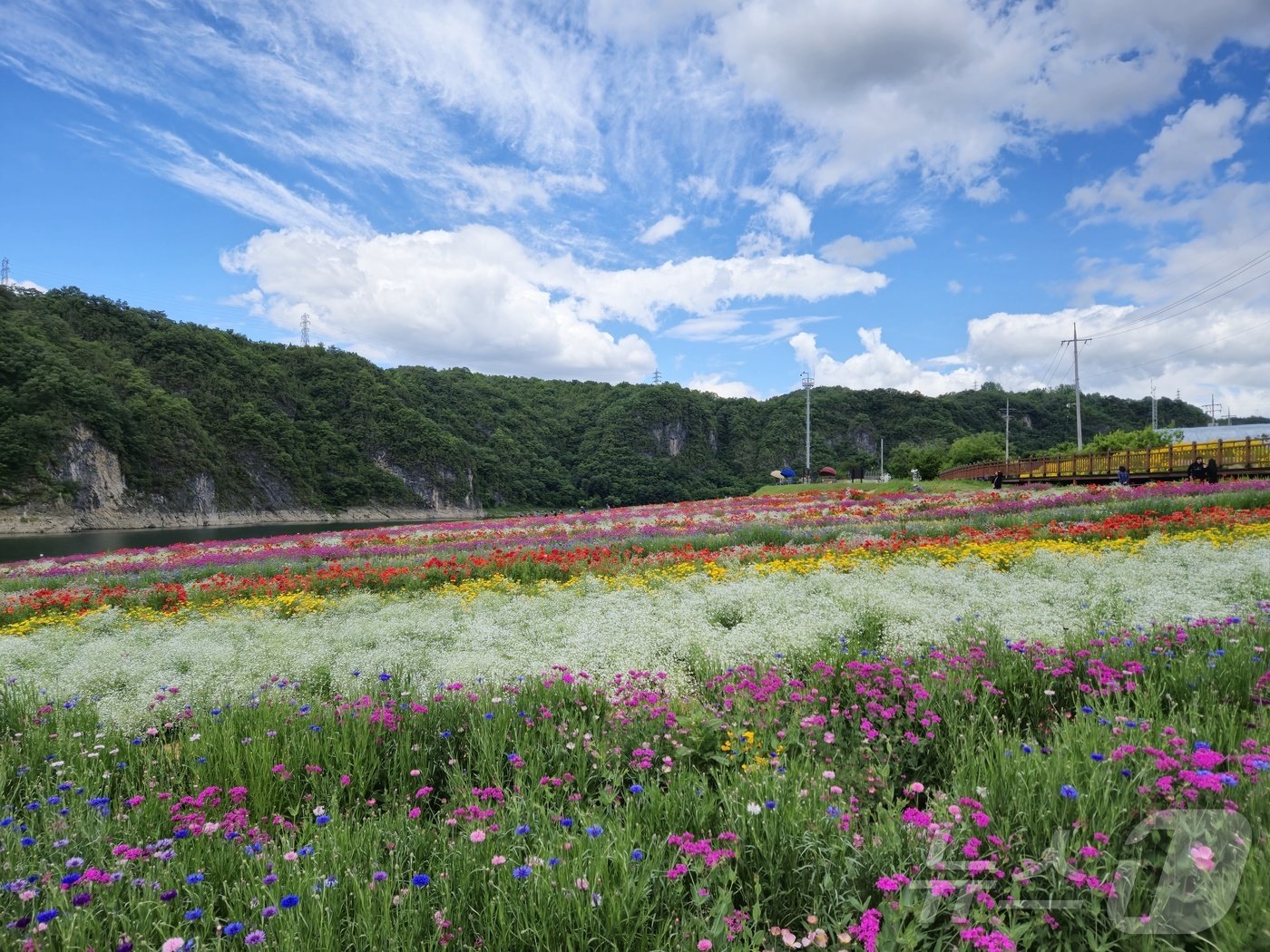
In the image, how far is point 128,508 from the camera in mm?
91125

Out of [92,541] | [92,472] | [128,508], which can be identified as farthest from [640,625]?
[128,508]

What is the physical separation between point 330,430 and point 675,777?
153m

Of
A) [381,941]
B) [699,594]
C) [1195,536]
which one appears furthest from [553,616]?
[1195,536]

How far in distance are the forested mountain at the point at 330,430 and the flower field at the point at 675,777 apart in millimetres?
96904

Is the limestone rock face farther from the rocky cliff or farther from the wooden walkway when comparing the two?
the wooden walkway

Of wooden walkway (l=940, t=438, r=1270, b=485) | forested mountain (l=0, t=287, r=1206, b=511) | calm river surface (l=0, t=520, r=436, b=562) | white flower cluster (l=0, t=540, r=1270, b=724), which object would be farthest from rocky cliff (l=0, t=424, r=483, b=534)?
wooden walkway (l=940, t=438, r=1270, b=485)

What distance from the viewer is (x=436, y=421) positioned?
552 feet

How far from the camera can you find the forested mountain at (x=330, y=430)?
87062 mm

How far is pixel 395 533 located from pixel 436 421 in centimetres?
14998

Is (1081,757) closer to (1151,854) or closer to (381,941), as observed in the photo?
(1151,854)

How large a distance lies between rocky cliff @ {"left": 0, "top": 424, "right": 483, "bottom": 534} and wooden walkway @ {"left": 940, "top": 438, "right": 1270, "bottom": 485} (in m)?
102

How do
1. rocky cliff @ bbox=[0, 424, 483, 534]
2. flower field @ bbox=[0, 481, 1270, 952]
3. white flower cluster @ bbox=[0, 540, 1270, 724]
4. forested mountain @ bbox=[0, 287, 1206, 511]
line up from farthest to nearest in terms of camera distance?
1. forested mountain @ bbox=[0, 287, 1206, 511]
2. rocky cliff @ bbox=[0, 424, 483, 534]
3. white flower cluster @ bbox=[0, 540, 1270, 724]
4. flower field @ bbox=[0, 481, 1270, 952]

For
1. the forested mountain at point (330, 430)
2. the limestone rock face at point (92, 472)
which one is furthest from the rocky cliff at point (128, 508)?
the forested mountain at point (330, 430)

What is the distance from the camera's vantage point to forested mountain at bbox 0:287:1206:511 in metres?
87.1
